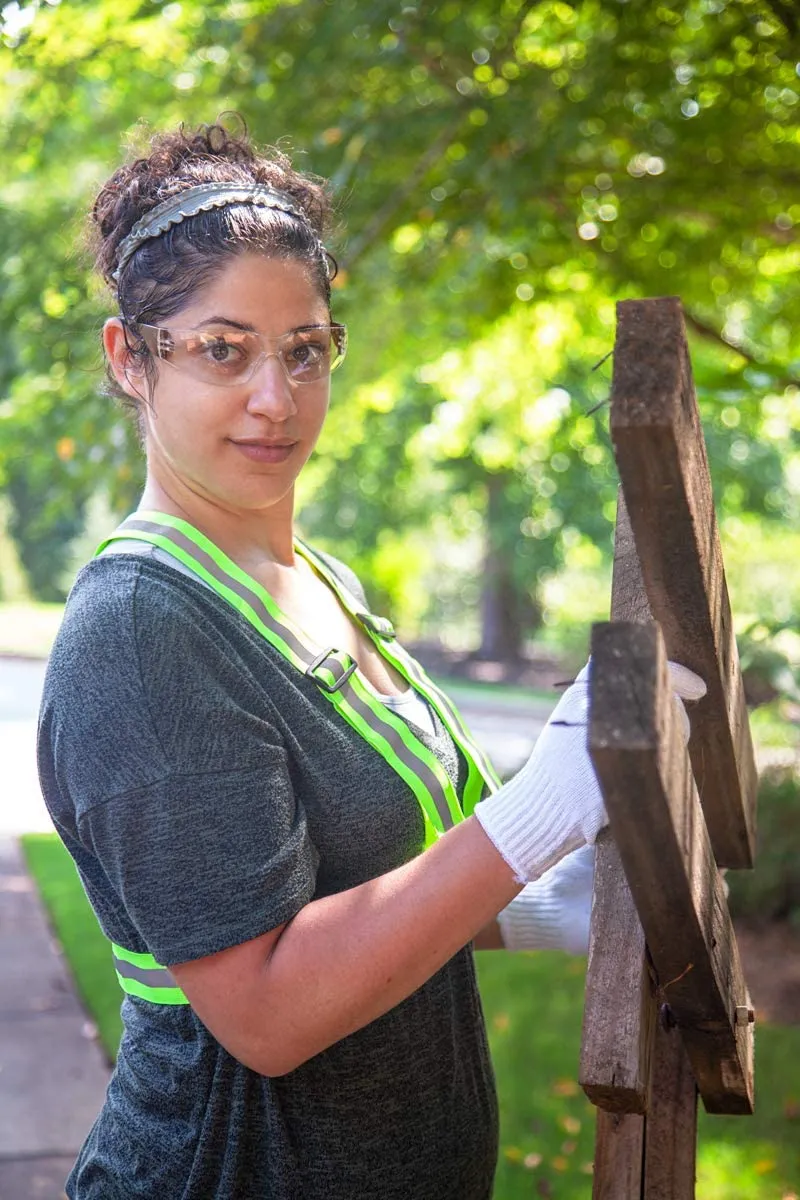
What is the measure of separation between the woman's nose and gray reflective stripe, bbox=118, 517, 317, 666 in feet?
0.62

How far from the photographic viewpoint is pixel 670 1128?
1.46 m

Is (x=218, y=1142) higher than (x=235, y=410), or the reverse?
(x=235, y=410)

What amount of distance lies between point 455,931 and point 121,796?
370mm

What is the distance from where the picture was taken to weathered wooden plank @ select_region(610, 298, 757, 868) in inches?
40.1

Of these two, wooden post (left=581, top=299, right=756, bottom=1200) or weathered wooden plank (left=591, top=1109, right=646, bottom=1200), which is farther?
weathered wooden plank (left=591, top=1109, right=646, bottom=1200)

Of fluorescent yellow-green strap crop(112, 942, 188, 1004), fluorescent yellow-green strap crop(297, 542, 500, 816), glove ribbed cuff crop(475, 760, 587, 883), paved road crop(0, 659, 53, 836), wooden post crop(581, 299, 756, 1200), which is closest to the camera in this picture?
wooden post crop(581, 299, 756, 1200)

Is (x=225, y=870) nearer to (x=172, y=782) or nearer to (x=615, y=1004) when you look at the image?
(x=172, y=782)

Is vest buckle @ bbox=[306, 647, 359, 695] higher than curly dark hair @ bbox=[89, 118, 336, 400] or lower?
lower

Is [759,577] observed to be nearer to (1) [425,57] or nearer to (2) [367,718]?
(1) [425,57]

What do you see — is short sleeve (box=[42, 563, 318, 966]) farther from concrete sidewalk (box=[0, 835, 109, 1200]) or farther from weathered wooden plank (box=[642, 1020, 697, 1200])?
concrete sidewalk (box=[0, 835, 109, 1200])

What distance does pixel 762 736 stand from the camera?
7.38 metres

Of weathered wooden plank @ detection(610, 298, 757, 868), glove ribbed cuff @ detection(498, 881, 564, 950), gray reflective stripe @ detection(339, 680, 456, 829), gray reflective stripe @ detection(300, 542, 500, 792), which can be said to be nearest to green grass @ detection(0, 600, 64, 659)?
gray reflective stripe @ detection(300, 542, 500, 792)

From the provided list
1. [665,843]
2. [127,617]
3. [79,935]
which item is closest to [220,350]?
[127,617]

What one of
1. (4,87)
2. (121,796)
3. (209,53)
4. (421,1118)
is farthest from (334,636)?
(4,87)
